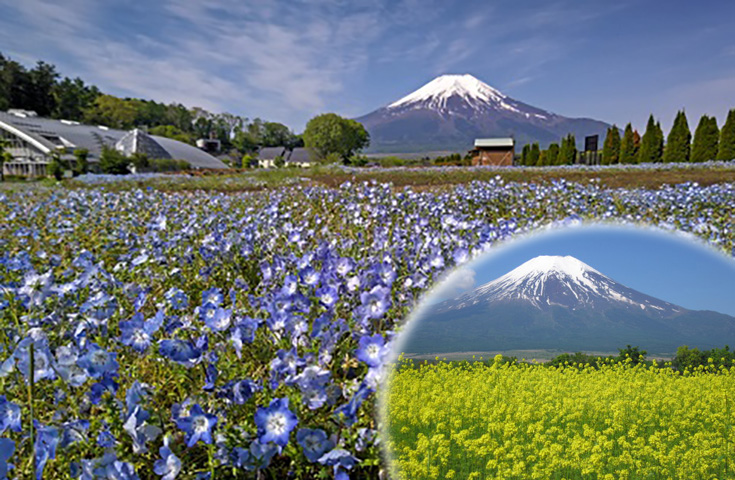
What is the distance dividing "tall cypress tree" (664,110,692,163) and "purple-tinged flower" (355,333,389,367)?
42.8 m

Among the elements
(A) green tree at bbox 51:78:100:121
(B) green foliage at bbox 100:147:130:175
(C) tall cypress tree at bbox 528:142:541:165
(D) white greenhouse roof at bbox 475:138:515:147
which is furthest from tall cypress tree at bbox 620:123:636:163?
(A) green tree at bbox 51:78:100:121

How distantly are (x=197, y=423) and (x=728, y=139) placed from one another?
1651 inches

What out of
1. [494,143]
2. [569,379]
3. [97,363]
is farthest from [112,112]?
[569,379]

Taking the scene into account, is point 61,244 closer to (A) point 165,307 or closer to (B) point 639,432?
(A) point 165,307

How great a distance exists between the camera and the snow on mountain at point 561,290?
137 centimetres

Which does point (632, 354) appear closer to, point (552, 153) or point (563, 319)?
point (563, 319)

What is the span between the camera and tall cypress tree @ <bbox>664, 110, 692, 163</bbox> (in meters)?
38.2

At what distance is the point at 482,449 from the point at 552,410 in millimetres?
182

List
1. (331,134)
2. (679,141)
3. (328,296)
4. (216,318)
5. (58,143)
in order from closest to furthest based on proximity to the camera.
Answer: (216,318), (328,296), (679,141), (58,143), (331,134)

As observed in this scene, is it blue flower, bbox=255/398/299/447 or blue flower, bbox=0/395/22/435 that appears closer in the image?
blue flower, bbox=255/398/299/447

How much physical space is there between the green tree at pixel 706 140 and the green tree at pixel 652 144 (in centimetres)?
256

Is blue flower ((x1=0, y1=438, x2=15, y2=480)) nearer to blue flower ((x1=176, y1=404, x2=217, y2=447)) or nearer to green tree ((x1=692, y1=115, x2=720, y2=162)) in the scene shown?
blue flower ((x1=176, y1=404, x2=217, y2=447))

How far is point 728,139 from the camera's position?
3534 cm

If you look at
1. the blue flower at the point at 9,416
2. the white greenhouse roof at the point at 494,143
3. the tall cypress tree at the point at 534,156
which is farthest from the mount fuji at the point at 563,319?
the white greenhouse roof at the point at 494,143
